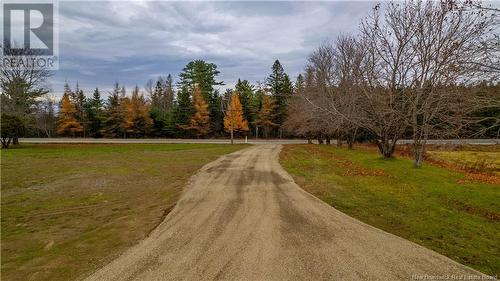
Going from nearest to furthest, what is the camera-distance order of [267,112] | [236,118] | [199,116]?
[199,116]
[236,118]
[267,112]

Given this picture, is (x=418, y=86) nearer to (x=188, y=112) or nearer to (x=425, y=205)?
(x=425, y=205)

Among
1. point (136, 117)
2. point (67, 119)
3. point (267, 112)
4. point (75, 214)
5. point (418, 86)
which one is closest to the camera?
point (75, 214)

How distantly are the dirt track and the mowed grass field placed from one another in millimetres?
680

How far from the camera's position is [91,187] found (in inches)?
582

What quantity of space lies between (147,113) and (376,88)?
50455 mm

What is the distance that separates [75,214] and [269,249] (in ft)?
21.4

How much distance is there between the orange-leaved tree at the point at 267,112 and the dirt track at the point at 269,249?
191 feet

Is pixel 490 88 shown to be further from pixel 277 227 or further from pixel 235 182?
pixel 235 182

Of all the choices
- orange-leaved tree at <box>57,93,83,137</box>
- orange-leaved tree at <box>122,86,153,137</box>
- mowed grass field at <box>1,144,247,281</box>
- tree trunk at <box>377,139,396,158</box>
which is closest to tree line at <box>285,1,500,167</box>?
Answer: tree trunk at <box>377,139,396,158</box>

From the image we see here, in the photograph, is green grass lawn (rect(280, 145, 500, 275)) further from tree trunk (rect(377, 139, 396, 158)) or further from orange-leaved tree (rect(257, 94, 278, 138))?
orange-leaved tree (rect(257, 94, 278, 138))

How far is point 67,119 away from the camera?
67.8m

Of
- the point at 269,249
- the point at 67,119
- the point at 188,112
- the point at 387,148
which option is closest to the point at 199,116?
the point at 188,112

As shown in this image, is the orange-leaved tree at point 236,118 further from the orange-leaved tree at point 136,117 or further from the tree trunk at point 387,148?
the tree trunk at point 387,148

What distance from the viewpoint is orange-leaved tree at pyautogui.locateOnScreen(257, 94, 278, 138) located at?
69188 millimetres
